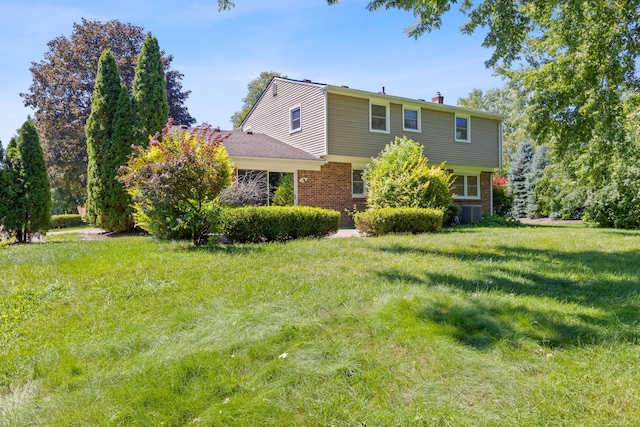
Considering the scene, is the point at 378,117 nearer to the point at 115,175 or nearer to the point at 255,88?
the point at 115,175

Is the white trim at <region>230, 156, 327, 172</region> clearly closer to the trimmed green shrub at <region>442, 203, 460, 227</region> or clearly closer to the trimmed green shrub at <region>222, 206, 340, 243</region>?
the trimmed green shrub at <region>442, 203, 460, 227</region>

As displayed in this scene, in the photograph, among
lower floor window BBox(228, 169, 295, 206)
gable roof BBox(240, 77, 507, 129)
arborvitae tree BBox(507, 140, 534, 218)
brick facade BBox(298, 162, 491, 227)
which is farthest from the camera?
arborvitae tree BBox(507, 140, 534, 218)

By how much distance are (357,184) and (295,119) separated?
3904 millimetres

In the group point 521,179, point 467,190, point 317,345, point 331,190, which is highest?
point 521,179

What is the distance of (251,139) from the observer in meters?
16.5

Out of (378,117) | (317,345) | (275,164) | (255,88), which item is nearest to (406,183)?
(275,164)

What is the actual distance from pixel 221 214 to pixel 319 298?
426 centimetres

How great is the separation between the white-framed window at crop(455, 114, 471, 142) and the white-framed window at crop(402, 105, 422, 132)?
99.0 inches

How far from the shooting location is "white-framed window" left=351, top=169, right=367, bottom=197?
53.5 feet

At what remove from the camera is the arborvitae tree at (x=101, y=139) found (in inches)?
467

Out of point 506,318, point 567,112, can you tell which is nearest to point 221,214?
point 506,318

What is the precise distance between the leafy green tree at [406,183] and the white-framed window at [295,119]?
4523mm

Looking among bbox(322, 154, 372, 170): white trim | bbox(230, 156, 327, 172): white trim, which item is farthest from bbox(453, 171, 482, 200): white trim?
bbox(230, 156, 327, 172): white trim

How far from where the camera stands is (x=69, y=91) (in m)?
24.9
